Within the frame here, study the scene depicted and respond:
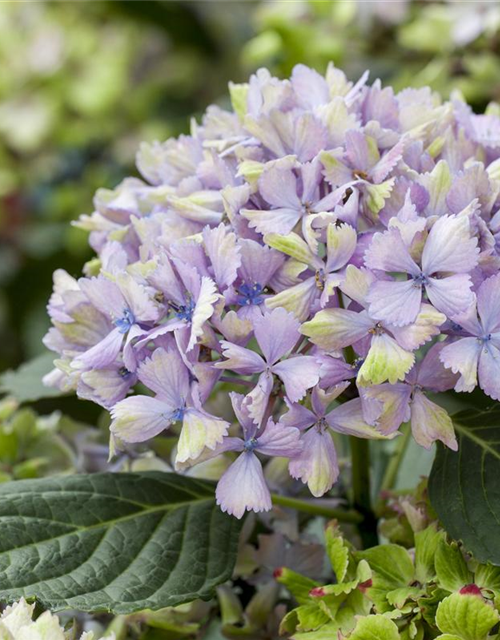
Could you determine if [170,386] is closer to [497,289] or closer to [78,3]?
[497,289]

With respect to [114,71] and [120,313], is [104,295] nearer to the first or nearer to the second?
[120,313]

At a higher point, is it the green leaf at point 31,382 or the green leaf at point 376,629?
the green leaf at point 31,382

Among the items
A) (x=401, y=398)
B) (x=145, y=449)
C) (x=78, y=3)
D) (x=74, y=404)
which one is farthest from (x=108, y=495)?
(x=78, y=3)

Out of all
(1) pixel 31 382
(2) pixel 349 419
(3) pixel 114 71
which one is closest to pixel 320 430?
(2) pixel 349 419

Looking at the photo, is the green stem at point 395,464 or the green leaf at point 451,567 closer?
the green leaf at point 451,567

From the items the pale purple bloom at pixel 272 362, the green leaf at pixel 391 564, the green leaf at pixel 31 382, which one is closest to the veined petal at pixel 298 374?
the pale purple bloom at pixel 272 362

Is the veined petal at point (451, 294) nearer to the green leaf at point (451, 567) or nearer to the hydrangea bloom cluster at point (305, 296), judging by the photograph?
the hydrangea bloom cluster at point (305, 296)

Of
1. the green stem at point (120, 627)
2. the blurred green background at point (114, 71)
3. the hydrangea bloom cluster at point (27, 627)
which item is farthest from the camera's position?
the blurred green background at point (114, 71)
